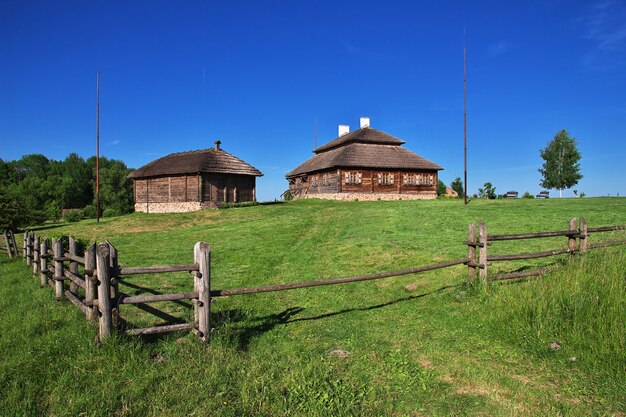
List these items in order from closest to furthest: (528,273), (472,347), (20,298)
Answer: (472,347), (528,273), (20,298)

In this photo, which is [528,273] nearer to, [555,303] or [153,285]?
[555,303]

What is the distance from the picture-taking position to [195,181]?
114 ft

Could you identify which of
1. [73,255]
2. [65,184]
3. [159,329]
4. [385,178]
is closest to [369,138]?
[385,178]

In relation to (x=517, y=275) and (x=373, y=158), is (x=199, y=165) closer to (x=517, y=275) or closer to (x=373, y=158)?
(x=373, y=158)

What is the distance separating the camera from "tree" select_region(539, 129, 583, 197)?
47906 millimetres

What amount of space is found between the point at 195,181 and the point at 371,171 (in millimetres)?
17710

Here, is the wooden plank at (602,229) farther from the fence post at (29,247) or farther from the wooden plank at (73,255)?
the fence post at (29,247)

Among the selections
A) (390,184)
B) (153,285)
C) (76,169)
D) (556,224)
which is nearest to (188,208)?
(390,184)

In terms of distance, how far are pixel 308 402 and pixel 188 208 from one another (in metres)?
33.5

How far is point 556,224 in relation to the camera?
15305mm

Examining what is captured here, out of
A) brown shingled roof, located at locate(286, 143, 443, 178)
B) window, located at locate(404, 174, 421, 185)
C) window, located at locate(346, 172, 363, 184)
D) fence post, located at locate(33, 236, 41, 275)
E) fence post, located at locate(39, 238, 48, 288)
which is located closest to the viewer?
fence post, located at locate(39, 238, 48, 288)

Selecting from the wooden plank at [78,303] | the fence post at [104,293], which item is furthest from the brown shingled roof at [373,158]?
the fence post at [104,293]

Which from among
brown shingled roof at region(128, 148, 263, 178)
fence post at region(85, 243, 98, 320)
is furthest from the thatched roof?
fence post at region(85, 243, 98, 320)

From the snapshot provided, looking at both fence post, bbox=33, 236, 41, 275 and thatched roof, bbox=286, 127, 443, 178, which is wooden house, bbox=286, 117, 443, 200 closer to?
thatched roof, bbox=286, 127, 443, 178
